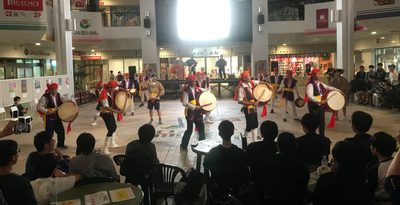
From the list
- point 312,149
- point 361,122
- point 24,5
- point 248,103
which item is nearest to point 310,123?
point 312,149

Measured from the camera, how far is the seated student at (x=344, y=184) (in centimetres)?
318

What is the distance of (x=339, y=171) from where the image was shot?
10.8ft

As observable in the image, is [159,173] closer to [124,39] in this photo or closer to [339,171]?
[339,171]

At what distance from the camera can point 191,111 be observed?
29.6 feet

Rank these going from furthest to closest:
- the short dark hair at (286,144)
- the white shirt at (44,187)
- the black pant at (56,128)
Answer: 1. the black pant at (56,128)
2. the short dark hair at (286,144)
3. the white shirt at (44,187)

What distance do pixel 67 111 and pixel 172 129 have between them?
3614mm

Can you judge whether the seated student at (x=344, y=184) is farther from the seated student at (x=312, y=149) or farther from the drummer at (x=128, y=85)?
the drummer at (x=128, y=85)

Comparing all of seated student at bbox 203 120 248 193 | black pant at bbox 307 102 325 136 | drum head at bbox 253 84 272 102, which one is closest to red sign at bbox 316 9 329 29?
black pant at bbox 307 102 325 136

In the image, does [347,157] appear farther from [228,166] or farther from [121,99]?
[121,99]

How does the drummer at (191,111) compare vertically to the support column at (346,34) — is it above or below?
below

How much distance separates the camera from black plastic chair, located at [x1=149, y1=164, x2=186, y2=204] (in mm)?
4906

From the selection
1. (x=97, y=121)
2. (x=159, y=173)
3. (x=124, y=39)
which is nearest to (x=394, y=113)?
(x=97, y=121)

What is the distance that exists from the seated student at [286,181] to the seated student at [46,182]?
1.88m

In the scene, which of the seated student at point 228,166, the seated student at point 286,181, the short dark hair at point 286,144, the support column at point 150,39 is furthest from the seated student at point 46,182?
the support column at point 150,39
